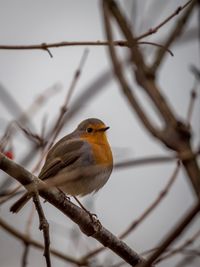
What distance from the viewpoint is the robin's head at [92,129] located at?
4770mm

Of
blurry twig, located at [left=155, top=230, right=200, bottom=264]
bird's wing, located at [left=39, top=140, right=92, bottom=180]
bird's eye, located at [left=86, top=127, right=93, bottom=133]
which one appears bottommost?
blurry twig, located at [left=155, top=230, right=200, bottom=264]

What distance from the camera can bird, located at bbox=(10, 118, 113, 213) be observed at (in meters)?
4.08

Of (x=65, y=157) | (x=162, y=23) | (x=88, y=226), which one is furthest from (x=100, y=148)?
(x=162, y=23)

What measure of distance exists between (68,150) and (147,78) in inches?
144

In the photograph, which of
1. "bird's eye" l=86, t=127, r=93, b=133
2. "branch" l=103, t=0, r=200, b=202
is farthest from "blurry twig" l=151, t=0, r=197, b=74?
"bird's eye" l=86, t=127, r=93, b=133

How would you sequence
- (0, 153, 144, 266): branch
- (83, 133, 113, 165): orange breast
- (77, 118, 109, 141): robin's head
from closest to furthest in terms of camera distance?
1. (0, 153, 144, 266): branch
2. (83, 133, 113, 165): orange breast
3. (77, 118, 109, 141): robin's head

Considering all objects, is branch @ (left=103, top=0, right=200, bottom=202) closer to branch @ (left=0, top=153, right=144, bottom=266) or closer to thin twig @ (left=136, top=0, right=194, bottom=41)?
thin twig @ (left=136, top=0, right=194, bottom=41)

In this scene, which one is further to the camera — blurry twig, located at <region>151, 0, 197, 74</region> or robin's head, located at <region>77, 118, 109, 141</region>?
robin's head, located at <region>77, 118, 109, 141</region>

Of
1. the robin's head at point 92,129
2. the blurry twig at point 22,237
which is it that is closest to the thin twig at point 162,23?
the blurry twig at point 22,237

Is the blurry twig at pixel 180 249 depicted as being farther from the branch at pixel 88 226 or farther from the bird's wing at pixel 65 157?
the bird's wing at pixel 65 157

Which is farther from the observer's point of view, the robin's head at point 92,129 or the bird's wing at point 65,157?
the robin's head at point 92,129

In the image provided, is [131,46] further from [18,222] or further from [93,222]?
[18,222]

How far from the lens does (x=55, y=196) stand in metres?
2.63

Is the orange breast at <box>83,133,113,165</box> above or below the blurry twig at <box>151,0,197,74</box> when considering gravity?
above
